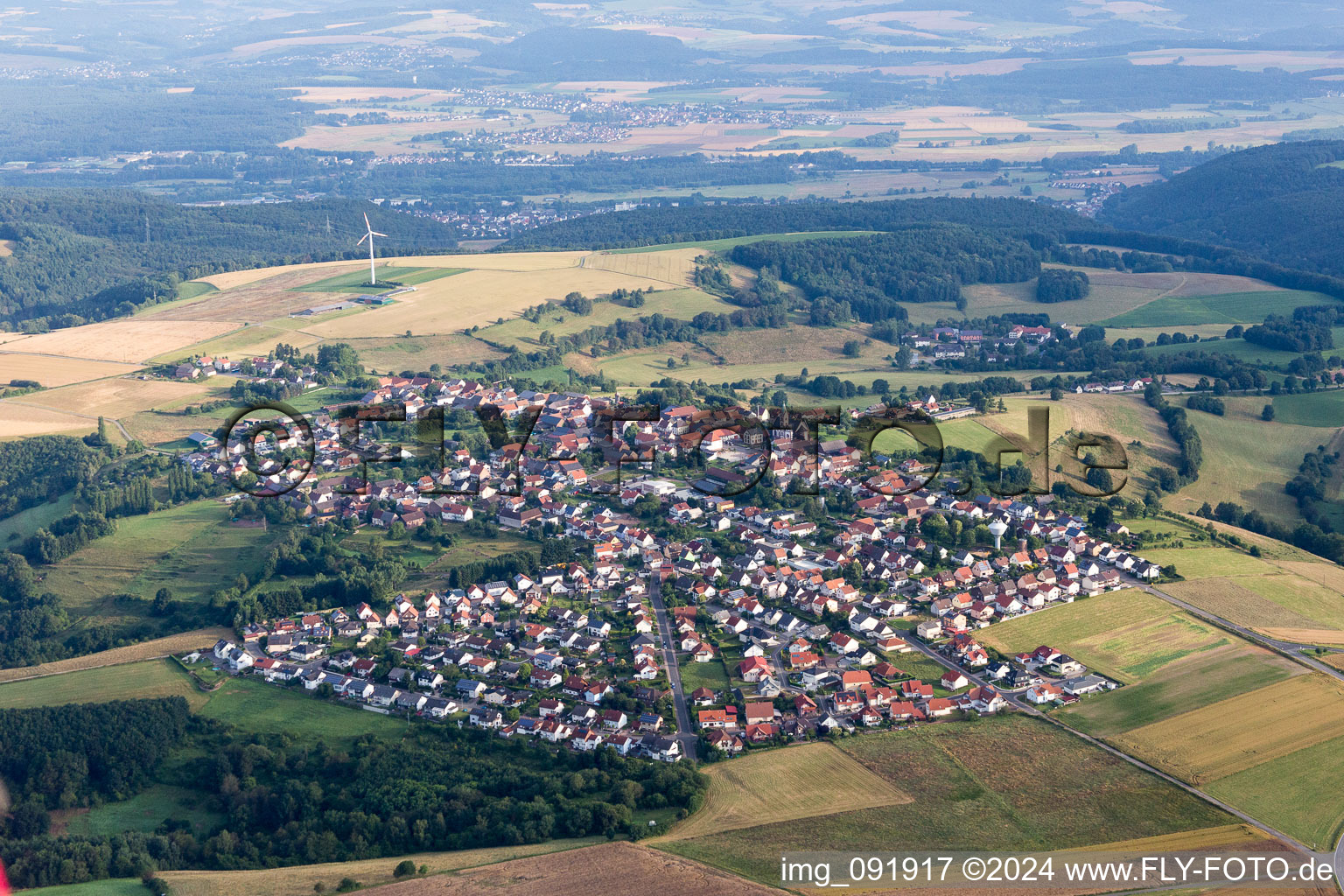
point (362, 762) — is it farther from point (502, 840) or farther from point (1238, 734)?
point (1238, 734)

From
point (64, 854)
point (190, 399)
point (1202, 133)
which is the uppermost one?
point (1202, 133)

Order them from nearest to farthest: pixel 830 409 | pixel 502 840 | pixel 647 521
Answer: pixel 502 840 < pixel 647 521 < pixel 830 409

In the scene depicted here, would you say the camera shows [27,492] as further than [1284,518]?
Yes

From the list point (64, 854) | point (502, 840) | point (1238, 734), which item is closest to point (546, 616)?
point (502, 840)

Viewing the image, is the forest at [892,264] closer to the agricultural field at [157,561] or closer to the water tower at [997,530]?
the water tower at [997,530]

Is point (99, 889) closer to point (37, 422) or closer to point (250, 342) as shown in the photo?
point (37, 422)

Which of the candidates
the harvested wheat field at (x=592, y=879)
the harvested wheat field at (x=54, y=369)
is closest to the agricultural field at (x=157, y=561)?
the harvested wheat field at (x=592, y=879)

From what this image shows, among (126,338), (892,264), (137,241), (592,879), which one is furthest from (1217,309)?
(137,241)
